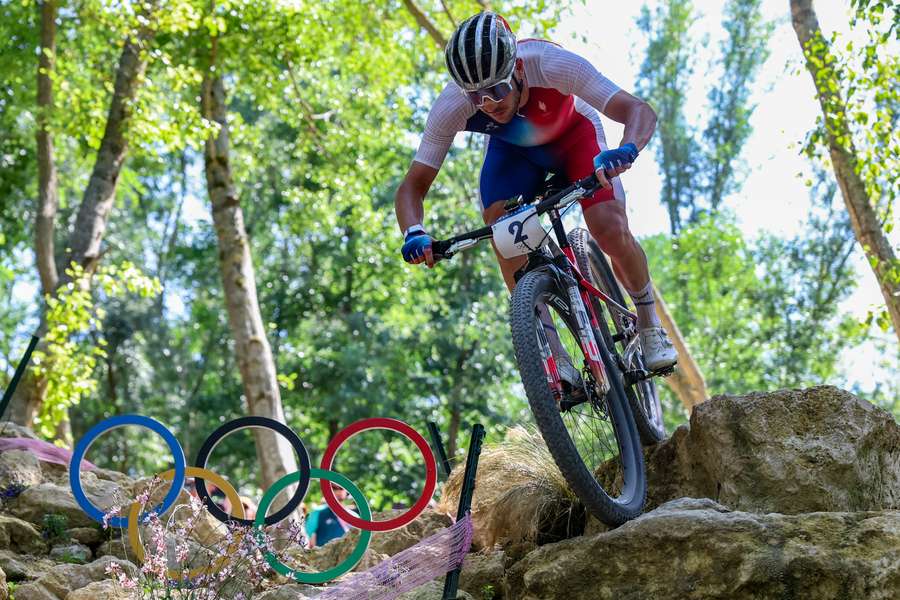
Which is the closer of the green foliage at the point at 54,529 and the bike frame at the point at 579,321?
the bike frame at the point at 579,321

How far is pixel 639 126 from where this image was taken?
4449mm

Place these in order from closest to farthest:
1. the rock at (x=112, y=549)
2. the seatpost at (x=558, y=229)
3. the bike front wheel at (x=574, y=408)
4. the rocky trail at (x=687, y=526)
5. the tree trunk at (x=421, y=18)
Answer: the rocky trail at (x=687, y=526) → the bike front wheel at (x=574, y=408) → the seatpost at (x=558, y=229) → the rock at (x=112, y=549) → the tree trunk at (x=421, y=18)

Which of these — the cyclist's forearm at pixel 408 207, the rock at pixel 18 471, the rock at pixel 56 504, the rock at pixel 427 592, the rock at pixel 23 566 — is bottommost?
the rock at pixel 427 592

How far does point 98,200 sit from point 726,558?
9.43m

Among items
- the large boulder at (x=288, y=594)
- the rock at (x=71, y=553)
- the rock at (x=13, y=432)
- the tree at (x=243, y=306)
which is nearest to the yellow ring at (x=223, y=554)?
the large boulder at (x=288, y=594)

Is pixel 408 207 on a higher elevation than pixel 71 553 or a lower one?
higher

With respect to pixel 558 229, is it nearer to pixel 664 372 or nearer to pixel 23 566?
pixel 664 372

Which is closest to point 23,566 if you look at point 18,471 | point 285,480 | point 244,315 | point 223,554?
point 223,554

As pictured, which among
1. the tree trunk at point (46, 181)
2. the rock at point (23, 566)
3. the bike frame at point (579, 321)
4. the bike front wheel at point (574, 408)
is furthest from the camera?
the tree trunk at point (46, 181)

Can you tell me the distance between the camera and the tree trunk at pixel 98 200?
37.1 feet

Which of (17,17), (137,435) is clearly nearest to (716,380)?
(137,435)

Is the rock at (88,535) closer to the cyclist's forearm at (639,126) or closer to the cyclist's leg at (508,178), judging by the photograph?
the cyclist's leg at (508,178)

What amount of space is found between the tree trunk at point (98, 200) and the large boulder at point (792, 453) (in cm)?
809

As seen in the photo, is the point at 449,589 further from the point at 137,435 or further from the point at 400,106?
the point at 137,435
